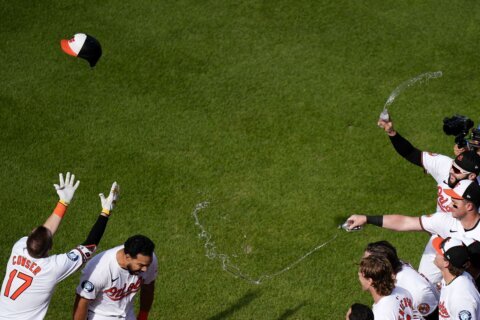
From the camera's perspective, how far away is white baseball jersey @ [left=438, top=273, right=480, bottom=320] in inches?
230

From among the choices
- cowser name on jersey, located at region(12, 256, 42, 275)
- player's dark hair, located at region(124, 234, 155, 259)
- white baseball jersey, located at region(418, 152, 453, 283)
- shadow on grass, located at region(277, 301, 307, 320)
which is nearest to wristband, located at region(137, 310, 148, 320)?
player's dark hair, located at region(124, 234, 155, 259)

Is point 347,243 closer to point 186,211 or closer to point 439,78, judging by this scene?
point 186,211

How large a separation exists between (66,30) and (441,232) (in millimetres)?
8043

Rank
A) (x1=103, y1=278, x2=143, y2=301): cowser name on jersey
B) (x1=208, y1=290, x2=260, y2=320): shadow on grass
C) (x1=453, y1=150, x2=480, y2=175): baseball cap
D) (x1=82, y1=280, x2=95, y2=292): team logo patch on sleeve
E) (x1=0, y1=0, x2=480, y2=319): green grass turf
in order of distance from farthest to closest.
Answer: (x1=0, y1=0, x2=480, y2=319): green grass turf, (x1=208, y1=290, x2=260, y2=320): shadow on grass, (x1=453, y1=150, x2=480, y2=175): baseball cap, (x1=103, y1=278, x2=143, y2=301): cowser name on jersey, (x1=82, y1=280, x2=95, y2=292): team logo patch on sleeve

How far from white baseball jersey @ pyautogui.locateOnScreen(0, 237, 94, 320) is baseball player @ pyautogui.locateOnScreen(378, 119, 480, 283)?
3.81 m

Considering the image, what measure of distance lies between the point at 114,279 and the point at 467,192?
360 cm

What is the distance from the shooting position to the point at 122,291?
6.30 meters

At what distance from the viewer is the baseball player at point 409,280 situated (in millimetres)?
6066

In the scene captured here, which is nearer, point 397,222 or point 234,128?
point 397,222

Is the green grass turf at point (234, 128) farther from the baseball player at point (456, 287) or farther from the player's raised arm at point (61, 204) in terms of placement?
the baseball player at point (456, 287)

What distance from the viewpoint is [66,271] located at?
606 centimetres

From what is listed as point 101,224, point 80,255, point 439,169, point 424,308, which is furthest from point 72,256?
point 439,169

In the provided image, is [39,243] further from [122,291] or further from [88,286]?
[122,291]

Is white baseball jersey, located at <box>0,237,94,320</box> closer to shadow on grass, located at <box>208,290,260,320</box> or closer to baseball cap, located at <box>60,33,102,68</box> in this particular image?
shadow on grass, located at <box>208,290,260,320</box>
